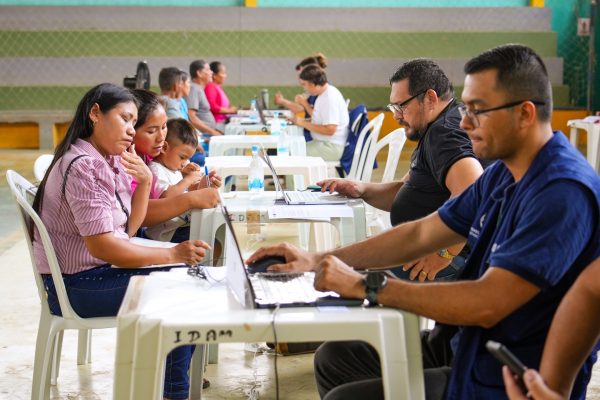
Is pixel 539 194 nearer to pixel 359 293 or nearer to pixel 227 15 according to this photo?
pixel 359 293

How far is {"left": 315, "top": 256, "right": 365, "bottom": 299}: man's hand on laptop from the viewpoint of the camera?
1868 millimetres

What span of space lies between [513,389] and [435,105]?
167cm

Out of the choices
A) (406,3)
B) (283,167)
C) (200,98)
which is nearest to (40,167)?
(283,167)

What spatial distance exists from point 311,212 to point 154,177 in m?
0.78

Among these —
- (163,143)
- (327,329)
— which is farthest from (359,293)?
(163,143)

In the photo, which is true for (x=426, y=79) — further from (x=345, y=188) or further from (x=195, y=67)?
(x=195, y=67)

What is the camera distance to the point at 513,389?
1.58 metres

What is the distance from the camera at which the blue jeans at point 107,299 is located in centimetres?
268

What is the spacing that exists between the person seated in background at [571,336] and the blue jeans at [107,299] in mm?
1316

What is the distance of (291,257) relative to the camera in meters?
2.23

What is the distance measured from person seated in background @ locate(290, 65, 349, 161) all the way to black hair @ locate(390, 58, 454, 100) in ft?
13.8

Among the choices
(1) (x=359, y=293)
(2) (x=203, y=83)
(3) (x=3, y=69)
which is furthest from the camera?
(3) (x=3, y=69)

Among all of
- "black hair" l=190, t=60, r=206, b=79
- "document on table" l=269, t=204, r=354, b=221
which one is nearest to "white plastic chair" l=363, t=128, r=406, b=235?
"document on table" l=269, t=204, r=354, b=221

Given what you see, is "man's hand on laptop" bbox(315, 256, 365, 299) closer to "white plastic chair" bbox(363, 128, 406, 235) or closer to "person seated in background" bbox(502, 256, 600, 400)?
"person seated in background" bbox(502, 256, 600, 400)
